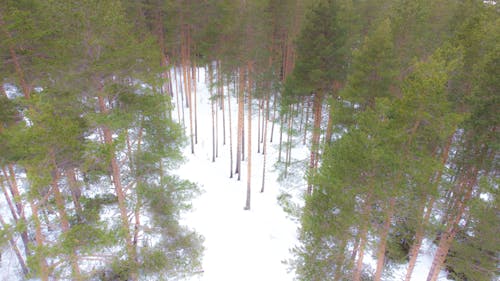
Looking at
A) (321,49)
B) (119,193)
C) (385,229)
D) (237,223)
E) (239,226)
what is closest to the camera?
(385,229)

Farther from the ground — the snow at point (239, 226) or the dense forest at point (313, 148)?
the dense forest at point (313, 148)

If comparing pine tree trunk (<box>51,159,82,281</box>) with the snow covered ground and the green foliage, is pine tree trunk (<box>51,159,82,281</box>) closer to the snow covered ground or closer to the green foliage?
the snow covered ground

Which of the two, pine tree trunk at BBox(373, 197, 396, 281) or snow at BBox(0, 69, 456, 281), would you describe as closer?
pine tree trunk at BBox(373, 197, 396, 281)

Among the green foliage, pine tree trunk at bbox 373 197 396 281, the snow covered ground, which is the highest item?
the green foliage

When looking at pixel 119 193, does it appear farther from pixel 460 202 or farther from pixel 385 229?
pixel 460 202

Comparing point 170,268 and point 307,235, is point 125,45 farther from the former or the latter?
point 307,235

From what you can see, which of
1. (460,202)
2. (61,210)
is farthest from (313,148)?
(61,210)

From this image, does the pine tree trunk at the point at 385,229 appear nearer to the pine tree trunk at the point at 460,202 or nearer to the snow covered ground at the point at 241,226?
the pine tree trunk at the point at 460,202

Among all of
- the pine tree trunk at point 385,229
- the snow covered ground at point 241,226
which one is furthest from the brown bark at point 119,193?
the pine tree trunk at point 385,229

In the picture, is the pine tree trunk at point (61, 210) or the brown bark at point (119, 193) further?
the brown bark at point (119, 193)

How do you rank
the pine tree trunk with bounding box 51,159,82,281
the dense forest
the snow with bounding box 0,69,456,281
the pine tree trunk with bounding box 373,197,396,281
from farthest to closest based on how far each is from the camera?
the snow with bounding box 0,69,456,281
the pine tree trunk with bounding box 373,197,396,281
the dense forest
the pine tree trunk with bounding box 51,159,82,281

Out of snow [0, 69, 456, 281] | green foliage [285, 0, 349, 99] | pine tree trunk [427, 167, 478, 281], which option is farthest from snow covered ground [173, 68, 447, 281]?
green foliage [285, 0, 349, 99]
